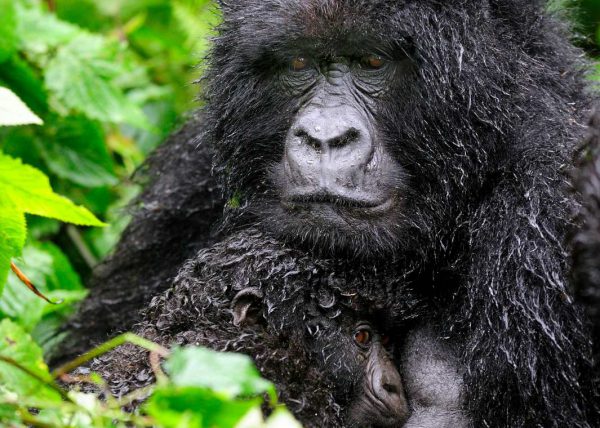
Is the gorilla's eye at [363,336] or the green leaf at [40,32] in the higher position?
the green leaf at [40,32]

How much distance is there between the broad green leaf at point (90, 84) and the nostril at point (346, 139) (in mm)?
2291

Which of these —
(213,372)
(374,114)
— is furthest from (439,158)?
(213,372)

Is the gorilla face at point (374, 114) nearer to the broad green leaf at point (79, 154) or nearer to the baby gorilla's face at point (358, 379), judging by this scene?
the baby gorilla's face at point (358, 379)

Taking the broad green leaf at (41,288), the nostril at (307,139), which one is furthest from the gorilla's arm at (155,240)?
the nostril at (307,139)

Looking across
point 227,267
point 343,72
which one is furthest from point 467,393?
point 343,72

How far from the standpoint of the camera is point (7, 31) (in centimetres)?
551

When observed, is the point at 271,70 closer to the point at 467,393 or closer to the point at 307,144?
the point at 307,144

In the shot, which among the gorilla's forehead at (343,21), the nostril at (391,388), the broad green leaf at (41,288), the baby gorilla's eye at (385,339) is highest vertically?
the gorilla's forehead at (343,21)

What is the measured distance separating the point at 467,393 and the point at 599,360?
1.90 feet

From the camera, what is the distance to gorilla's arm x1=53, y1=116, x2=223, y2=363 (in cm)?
512

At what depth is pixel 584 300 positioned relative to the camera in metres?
2.99

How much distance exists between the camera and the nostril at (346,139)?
3.64 metres

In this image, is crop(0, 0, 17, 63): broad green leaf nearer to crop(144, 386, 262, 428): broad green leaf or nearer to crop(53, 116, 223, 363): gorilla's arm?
crop(53, 116, 223, 363): gorilla's arm

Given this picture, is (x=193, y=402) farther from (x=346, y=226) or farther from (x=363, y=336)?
(x=363, y=336)
